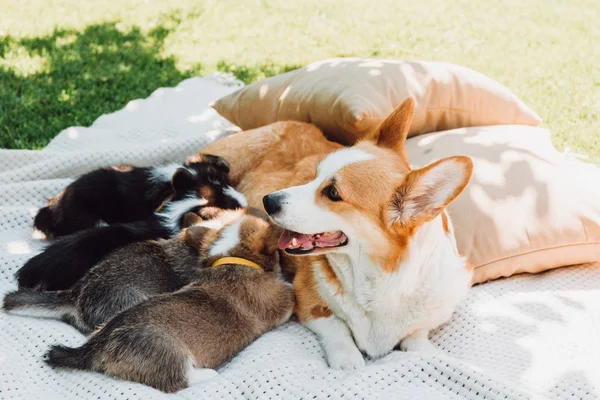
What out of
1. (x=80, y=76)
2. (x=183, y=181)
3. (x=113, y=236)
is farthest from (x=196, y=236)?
(x=80, y=76)

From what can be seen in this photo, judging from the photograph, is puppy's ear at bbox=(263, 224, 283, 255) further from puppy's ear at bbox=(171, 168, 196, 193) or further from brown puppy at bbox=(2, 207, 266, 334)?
puppy's ear at bbox=(171, 168, 196, 193)

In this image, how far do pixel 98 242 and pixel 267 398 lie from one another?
131cm

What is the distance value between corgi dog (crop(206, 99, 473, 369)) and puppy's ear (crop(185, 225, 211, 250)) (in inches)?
18.7

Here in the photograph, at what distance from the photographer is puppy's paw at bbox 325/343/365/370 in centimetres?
276

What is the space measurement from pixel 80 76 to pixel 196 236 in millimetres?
3625

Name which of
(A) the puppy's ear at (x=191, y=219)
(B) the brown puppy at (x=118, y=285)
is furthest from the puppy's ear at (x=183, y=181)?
(B) the brown puppy at (x=118, y=285)

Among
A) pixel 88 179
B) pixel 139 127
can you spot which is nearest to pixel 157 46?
pixel 139 127

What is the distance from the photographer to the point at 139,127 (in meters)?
5.04

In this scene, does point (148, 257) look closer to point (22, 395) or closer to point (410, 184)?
point (22, 395)

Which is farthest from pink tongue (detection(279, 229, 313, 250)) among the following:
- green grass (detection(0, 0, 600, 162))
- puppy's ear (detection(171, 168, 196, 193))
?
green grass (detection(0, 0, 600, 162))

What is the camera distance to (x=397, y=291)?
9.00 feet

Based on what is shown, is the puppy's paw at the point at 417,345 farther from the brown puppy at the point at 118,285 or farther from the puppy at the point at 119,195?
the puppy at the point at 119,195

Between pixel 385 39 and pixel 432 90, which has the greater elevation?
pixel 432 90

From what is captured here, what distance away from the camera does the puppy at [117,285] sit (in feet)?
9.52
